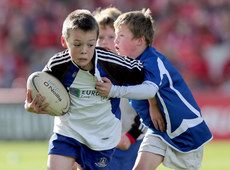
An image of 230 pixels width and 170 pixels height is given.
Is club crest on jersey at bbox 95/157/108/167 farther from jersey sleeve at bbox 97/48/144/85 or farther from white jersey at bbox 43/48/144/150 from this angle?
jersey sleeve at bbox 97/48/144/85

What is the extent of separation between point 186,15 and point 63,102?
1083cm

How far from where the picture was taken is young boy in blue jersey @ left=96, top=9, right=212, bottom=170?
5.07 meters

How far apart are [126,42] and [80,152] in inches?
50.1

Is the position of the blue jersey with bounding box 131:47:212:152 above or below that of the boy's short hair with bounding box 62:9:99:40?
below

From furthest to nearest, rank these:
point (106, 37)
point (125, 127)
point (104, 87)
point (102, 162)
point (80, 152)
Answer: point (106, 37), point (125, 127), point (102, 162), point (80, 152), point (104, 87)

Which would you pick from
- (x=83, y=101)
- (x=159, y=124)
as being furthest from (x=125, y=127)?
(x=83, y=101)

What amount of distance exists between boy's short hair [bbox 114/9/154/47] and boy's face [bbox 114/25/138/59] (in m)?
0.04

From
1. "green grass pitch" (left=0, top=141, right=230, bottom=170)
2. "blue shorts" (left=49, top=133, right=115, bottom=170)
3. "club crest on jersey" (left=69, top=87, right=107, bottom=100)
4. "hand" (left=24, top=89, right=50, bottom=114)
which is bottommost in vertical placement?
"green grass pitch" (left=0, top=141, right=230, bottom=170)

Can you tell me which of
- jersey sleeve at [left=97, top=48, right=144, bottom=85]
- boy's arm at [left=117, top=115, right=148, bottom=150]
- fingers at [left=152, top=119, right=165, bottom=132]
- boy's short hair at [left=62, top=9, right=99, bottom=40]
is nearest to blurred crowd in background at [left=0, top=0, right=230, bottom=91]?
boy's arm at [left=117, top=115, right=148, bottom=150]

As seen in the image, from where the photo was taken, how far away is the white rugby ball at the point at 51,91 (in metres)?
4.75

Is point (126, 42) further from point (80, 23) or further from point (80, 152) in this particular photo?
point (80, 152)

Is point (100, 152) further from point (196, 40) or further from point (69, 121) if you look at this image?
point (196, 40)

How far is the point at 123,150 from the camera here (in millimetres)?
6004

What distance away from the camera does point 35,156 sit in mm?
10469
